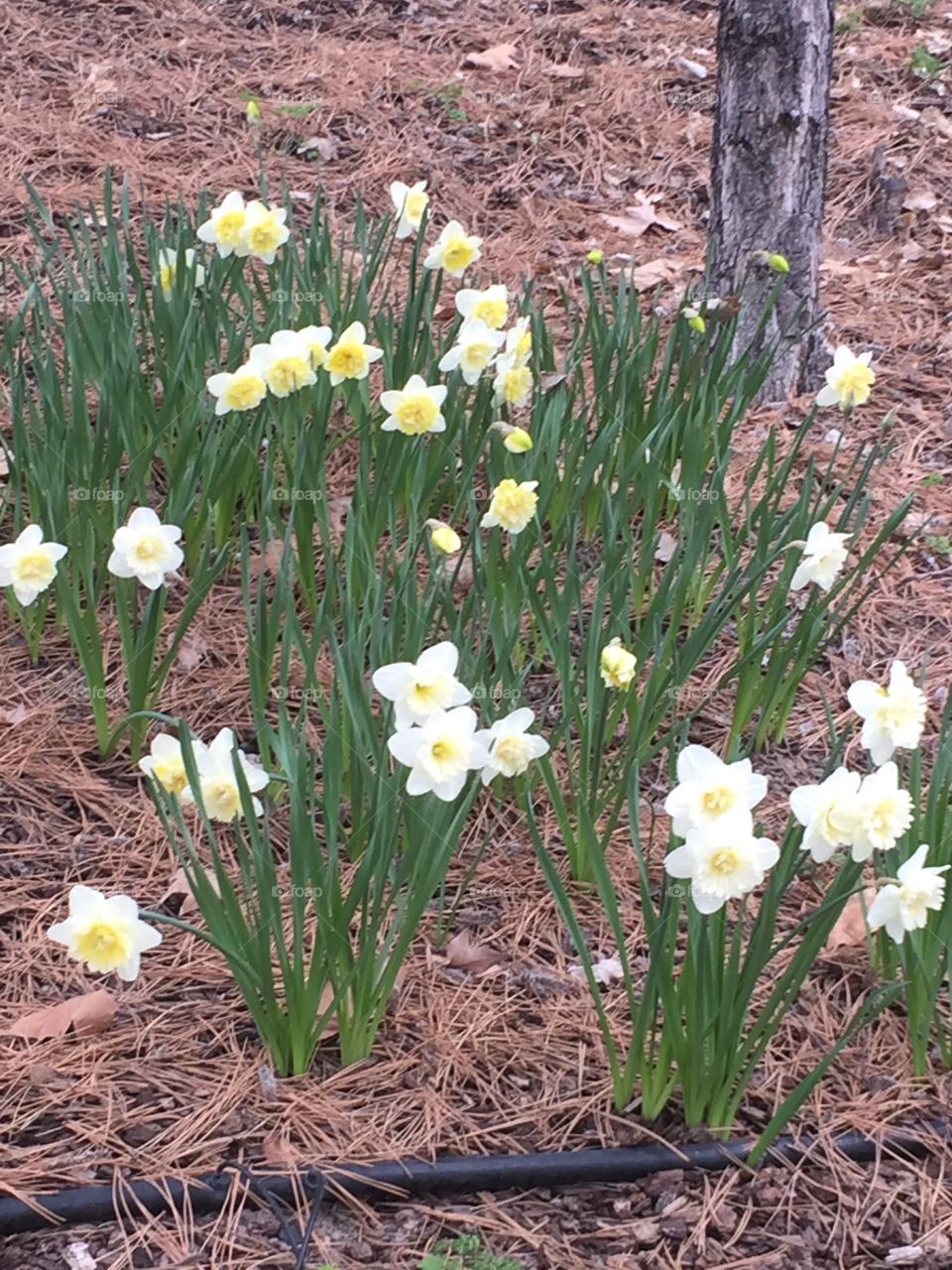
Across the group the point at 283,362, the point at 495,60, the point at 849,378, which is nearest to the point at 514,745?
the point at 283,362

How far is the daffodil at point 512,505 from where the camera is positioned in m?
2.24

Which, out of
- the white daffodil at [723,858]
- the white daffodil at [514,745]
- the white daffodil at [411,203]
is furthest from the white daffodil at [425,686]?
the white daffodil at [411,203]

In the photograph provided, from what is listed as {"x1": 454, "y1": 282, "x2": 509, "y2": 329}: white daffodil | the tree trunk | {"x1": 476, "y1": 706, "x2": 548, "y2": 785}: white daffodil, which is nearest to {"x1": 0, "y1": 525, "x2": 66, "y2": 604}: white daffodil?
{"x1": 476, "y1": 706, "x2": 548, "y2": 785}: white daffodil

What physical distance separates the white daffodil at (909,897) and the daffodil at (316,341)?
1465mm

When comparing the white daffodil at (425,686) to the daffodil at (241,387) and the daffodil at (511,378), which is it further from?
the daffodil at (511,378)

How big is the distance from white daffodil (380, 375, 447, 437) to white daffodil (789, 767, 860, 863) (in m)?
1.19

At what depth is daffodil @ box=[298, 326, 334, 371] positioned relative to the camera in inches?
96.7

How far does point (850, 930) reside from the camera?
6.73 feet

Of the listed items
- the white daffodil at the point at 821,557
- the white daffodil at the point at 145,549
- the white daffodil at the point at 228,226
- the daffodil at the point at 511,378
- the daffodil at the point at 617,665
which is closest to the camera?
the daffodil at the point at 617,665

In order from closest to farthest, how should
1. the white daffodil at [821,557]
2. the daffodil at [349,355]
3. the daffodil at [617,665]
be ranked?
the daffodil at [617,665], the white daffodil at [821,557], the daffodil at [349,355]

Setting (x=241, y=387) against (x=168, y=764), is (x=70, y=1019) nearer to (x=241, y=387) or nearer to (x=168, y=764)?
(x=168, y=764)

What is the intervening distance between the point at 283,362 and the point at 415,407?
26 centimetres

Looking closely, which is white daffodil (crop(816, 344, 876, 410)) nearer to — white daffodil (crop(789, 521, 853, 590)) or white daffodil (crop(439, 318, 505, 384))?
white daffodil (crop(789, 521, 853, 590))

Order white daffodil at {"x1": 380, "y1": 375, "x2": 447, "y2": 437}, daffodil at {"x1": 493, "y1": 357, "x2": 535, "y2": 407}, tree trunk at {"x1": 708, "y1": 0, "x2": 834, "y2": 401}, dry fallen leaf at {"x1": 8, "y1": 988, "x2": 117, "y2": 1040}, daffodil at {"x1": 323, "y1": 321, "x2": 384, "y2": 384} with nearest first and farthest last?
dry fallen leaf at {"x1": 8, "y1": 988, "x2": 117, "y2": 1040}, white daffodil at {"x1": 380, "y1": 375, "x2": 447, "y2": 437}, daffodil at {"x1": 323, "y1": 321, "x2": 384, "y2": 384}, daffodil at {"x1": 493, "y1": 357, "x2": 535, "y2": 407}, tree trunk at {"x1": 708, "y1": 0, "x2": 834, "y2": 401}
